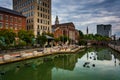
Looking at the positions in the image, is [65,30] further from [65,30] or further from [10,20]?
[10,20]

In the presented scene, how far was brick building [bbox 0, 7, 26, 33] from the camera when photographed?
4703cm

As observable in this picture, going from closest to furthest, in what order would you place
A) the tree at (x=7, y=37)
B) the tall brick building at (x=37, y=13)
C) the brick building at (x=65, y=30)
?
1. the tree at (x=7, y=37)
2. the tall brick building at (x=37, y=13)
3. the brick building at (x=65, y=30)

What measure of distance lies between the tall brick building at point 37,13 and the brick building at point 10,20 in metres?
4.97

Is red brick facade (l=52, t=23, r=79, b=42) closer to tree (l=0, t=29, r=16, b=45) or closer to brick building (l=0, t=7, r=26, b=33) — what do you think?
brick building (l=0, t=7, r=26, b=33)

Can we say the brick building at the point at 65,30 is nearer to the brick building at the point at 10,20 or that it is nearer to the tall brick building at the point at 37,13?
the tall brick building at the point at 37,13

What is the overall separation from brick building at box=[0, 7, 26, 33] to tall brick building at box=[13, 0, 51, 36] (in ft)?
16.3

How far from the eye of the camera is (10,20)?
164 ft

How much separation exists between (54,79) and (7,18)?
3687 centimetres

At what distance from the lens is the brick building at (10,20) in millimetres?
47031

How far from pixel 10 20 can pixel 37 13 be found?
46.2 feet

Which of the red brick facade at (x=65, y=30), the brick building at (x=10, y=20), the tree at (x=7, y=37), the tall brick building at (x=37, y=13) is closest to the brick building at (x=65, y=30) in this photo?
the red brick facade at (x=65, y=30)

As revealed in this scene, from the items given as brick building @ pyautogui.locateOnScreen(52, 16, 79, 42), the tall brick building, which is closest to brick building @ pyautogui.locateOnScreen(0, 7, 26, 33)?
the tall brick building

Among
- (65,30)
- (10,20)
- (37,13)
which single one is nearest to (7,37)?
(10,20)

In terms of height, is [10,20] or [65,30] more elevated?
[10,20]
